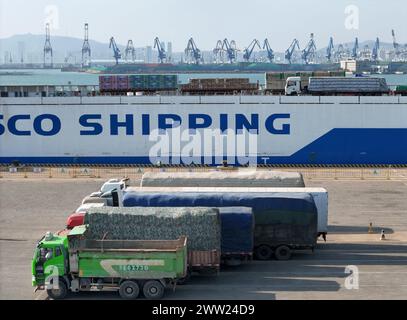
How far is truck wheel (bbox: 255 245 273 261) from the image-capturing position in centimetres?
2164

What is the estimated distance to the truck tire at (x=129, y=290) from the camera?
687 inches

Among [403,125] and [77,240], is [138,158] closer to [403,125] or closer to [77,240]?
[403,125]

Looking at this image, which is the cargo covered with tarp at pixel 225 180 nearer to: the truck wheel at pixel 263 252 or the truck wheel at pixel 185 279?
the truck wheel at pixel 263 252

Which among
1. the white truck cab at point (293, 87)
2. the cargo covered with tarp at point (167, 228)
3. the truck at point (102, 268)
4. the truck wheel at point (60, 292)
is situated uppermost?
the white truck cab at point (293, 87)

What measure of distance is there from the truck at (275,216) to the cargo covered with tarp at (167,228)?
2.91 m

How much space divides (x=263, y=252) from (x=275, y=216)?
4.06ft

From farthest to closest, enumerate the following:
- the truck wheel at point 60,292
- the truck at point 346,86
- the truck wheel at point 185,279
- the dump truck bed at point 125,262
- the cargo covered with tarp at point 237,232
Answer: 1. the truck at point 346,86
2. the cargo covered with tarp at point 237,232
3. the truck wheel at point 185,279
4. the truck wheel at point 60,292
5. the dump truck bed at point 125,262

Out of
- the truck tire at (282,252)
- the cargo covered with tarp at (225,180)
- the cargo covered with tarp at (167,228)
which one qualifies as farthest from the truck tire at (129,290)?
the cargo covered with tarp at (225,180)

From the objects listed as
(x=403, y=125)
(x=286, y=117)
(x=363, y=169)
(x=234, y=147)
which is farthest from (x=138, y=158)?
(x=403, y=125)

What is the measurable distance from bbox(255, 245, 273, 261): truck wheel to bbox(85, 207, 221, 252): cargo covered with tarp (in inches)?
119

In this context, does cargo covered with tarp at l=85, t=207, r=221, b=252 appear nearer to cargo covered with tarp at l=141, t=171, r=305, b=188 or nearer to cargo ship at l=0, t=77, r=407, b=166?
cargo covered with tarp at l=141, t=171, r=305, b=188

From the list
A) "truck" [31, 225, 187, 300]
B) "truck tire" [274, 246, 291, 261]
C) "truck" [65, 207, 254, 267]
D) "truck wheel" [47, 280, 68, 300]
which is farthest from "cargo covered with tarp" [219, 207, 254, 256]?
"truck wheel" [47, 280, 68, 300]

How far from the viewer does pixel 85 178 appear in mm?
39562

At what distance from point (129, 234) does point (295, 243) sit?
5614 millimetres
